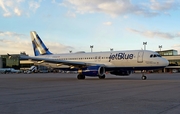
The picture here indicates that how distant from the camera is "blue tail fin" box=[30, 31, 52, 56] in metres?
39.5

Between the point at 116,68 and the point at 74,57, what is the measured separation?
7.17 m

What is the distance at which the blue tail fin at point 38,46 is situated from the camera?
130 ft

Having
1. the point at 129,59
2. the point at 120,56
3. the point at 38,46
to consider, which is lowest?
the point at 129,59

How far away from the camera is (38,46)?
39625mm

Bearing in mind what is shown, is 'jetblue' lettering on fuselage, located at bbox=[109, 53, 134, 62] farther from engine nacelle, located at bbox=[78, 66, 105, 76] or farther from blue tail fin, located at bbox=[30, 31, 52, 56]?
blue tail fin, located at bbox=[30, 31, 52, 56]

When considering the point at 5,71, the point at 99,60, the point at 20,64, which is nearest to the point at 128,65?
the point at 99,60

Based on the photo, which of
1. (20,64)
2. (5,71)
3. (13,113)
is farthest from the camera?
(20,64)

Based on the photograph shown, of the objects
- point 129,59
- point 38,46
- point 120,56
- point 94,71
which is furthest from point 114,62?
point 38,46

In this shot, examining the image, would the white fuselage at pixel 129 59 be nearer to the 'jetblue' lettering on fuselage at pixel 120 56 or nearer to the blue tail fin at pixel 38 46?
the 'jetblue' lettering on fuselage at pixel 120 56

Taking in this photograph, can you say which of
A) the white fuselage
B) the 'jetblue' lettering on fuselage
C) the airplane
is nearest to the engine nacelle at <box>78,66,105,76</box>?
the airplane

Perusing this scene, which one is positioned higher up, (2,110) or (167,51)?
(167,51)

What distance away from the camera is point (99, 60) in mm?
31328

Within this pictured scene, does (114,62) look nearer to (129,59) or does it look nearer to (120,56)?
(120,56)

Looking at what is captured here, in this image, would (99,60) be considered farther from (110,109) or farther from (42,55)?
(110,109)
